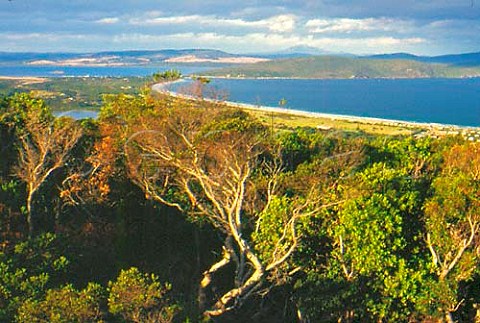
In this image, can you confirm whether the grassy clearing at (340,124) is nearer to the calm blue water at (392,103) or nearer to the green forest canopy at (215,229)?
the calm blue water at (392,103)

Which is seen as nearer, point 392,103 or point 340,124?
point 340,124

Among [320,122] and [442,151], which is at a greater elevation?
[442,151]

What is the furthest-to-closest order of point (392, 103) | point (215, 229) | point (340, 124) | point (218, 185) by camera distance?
point (392, 103) → point (340, 124) → point (215, 229) → point (218, 185)

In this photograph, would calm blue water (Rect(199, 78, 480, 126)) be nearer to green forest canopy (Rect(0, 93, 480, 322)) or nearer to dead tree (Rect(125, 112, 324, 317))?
green forest canopy (Rect(0, 93, 480, 322))

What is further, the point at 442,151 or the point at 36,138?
the point at 442,151

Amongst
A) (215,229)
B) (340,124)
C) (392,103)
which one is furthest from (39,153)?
(392,103)

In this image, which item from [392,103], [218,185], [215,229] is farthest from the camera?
[392,103]

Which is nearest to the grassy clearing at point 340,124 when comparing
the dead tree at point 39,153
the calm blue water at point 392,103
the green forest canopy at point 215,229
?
the calm blue water at point 392,103

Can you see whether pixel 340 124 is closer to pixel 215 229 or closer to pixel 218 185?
pixel 215 229

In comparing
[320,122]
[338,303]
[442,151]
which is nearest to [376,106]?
[320,122]

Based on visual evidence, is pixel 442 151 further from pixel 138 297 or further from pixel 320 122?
pixel 320 122

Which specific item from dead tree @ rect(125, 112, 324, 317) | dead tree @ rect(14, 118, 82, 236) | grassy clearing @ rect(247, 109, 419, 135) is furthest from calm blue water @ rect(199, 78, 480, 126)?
dead tree @ rect(125, 112, 324, 317)
